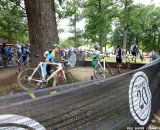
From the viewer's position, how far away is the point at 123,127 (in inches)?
150

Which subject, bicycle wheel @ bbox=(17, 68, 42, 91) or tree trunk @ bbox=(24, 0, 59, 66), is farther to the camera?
tree trunk @ bbox=(24, 0, 59, 66)

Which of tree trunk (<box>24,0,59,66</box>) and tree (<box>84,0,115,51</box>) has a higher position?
tree (<box>84,0,115,51</box>)

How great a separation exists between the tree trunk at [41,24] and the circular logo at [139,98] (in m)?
6.09

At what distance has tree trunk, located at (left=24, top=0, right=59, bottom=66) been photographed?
9.90 metres

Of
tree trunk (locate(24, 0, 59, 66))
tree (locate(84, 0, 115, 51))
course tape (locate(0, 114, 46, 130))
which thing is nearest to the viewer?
course tape (locate(0, 114, 46, 130))

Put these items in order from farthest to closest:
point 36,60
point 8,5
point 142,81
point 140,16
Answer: point 140,16
point 8,5
point 36,60
point 142,81

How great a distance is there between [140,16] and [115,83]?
101 feet

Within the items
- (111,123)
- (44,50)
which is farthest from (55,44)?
(111,123)

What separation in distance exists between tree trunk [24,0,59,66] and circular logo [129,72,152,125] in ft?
20.0

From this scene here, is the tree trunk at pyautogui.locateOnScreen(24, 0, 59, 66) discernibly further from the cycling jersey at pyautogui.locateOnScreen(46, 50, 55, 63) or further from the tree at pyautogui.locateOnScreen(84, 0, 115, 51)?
the tree at pyautogui.locateOnScreen(84, 0, 115, 51)

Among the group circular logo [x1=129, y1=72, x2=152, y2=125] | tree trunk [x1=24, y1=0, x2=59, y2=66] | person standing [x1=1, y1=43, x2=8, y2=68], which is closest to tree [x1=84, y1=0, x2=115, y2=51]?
person standing [x1=1, y1=43, x2=8, y2=68]

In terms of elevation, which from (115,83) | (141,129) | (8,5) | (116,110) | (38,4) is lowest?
(141,129)

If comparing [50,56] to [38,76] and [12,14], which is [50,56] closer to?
[38,76]

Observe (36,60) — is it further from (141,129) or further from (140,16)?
(140,16)
